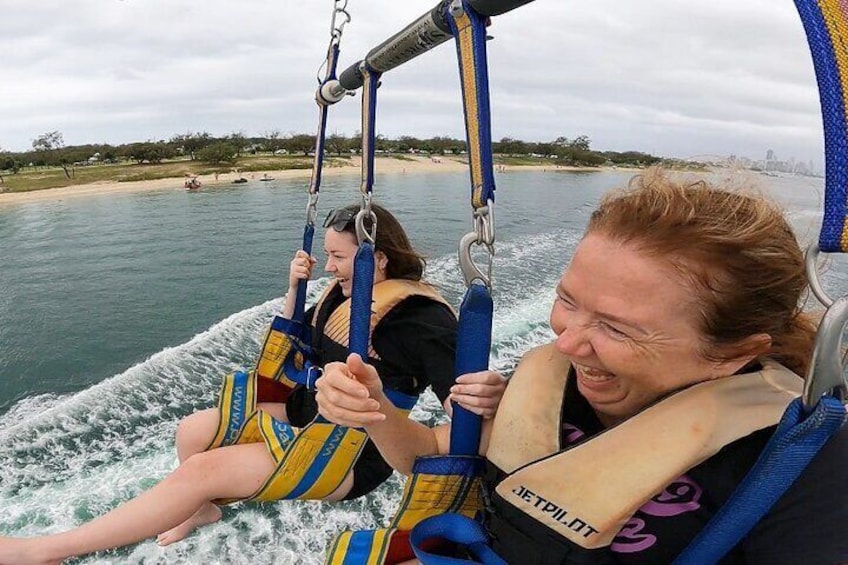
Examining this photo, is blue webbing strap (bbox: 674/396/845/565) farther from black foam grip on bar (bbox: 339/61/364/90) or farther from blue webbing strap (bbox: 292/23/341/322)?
blue webbing strap (bbox: 292/23/341/322)

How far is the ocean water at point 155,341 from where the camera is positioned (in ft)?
9.17

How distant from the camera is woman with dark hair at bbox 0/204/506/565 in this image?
1.84 metres

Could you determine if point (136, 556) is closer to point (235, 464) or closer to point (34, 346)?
point (235, 464)

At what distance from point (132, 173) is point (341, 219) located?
153 feet

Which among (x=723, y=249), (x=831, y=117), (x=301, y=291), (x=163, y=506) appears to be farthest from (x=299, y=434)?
(x=831, y=117)

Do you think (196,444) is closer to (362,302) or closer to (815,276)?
(362,302)

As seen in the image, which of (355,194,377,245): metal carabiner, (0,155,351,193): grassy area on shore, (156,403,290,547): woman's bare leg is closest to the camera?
(355,194,377,245): metal carabiner

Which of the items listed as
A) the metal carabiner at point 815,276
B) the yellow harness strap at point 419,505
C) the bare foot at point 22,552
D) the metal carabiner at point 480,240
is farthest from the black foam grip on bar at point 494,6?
the bare foot at point 22,552

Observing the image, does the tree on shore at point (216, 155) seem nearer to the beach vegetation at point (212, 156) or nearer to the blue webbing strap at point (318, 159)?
the beach vegetation at point (212, 156)

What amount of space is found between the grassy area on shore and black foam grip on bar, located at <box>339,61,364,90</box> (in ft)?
123

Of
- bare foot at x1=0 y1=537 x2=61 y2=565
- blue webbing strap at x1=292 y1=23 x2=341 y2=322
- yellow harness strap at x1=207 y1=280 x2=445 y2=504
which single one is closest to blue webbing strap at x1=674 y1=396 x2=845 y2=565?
yellow harness strap at x1=207 y1=280 x2=445 y2=504

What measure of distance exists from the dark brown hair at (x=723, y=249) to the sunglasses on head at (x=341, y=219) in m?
1.47

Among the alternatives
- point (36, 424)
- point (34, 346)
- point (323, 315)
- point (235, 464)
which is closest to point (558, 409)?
point (235, 464)

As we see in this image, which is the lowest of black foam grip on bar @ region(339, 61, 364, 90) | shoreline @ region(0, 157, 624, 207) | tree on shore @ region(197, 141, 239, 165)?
black foam grip on bar @ region(339, 61, 364, 90)
